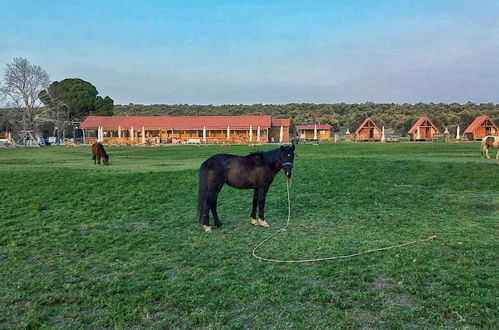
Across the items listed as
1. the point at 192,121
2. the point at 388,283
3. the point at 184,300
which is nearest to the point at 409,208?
the point at 388,283

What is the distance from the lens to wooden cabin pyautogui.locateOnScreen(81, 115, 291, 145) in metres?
63.4

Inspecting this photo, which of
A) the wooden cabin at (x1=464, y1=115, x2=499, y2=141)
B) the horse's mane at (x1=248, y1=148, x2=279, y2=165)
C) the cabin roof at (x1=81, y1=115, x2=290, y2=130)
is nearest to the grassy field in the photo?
the horse's mane at (x1=248, y1=148, x2=279, y2=165)

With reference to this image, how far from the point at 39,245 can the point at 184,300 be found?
4.16 m

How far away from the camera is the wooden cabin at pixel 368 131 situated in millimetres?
70000

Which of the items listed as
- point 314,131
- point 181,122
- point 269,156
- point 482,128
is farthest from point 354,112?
point 269,156

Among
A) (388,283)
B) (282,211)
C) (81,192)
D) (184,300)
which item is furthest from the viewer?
(81,192)

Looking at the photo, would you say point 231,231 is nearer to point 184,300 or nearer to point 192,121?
point 184,300

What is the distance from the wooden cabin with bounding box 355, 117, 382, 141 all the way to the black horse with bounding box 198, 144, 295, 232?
208 feet

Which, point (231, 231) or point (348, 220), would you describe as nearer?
point (231, 231)

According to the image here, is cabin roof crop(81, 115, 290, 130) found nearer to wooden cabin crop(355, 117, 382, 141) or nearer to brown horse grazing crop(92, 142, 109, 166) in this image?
wooden cabin crop(355, 117, 382, 141)

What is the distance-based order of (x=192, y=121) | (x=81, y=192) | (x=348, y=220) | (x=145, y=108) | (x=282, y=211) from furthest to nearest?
(x=145, y=108) < (x=192, y=121) < (x=81, y=192) < (x=282, y=211) < (x=348, y=220)

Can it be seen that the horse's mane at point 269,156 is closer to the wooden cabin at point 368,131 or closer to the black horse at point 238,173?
the black horse at point 238,173

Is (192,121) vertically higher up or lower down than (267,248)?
higher up

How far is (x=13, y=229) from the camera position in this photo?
8.72 meters
